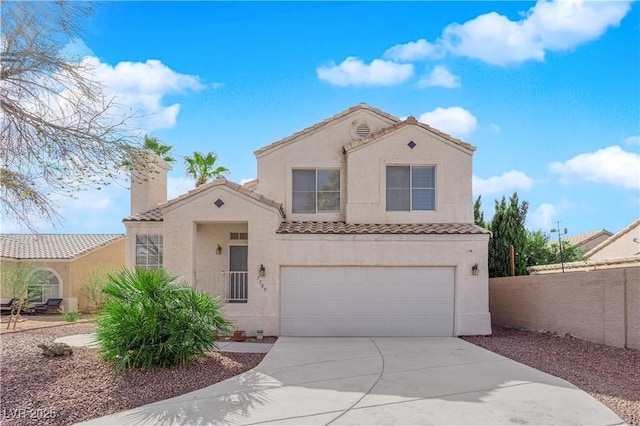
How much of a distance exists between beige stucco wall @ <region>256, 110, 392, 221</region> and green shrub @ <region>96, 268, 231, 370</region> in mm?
6925

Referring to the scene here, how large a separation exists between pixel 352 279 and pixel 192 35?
28.2 ft

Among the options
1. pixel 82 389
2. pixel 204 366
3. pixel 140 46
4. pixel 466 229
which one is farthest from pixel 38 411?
pixel 466 229

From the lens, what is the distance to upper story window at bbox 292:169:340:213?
17422mm

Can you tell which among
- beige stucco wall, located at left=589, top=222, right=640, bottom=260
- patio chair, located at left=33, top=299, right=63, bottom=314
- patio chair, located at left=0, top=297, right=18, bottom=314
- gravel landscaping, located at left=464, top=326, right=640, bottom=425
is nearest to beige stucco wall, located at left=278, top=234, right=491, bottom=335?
gravel landscaping, located at left=464, top=326, right=640, bottom=425

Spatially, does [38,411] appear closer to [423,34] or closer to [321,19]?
[321,19]

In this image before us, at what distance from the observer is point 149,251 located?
1738 centimetres

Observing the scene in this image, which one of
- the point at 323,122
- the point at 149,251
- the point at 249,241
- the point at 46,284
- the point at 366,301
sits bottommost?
the point at 46,284

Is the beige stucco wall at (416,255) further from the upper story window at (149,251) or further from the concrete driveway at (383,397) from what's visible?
the upper story window at (149,251)

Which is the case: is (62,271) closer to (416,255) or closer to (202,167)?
(202,167)

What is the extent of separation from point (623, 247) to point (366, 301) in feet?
43.3

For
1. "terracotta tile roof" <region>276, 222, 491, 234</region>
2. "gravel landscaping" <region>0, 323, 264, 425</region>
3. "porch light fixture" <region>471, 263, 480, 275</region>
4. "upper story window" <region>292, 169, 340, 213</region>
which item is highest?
"upper story window" <region>292, 169, 340, 213</region>

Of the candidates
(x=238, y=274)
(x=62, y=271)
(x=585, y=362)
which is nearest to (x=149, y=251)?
(x=238, y=274)

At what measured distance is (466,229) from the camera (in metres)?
15.8

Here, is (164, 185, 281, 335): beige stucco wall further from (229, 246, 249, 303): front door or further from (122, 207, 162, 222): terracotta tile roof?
(122, 207, 162, 222): terracotta tile roof
